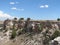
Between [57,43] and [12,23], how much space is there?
3701 centimetres

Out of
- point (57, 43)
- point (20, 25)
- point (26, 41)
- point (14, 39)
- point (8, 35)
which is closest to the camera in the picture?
point (57, 43)

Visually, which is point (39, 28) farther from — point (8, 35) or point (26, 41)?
point (8, 35)

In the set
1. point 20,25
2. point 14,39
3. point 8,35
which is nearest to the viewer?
point 14,39

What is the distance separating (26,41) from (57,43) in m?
23.5

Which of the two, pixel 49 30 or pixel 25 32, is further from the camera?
pixel 25 32

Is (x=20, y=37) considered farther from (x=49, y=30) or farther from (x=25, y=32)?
(x=49, y=30)

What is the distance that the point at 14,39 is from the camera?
48219 millimetres

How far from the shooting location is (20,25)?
54.9 m

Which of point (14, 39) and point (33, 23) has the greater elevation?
point (33, 23)

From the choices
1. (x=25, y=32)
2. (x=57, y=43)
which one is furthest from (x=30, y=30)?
(x=57, y=43)

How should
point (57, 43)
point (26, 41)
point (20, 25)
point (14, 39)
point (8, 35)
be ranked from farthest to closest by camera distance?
point (20, 25), point (8, 35), point (14, 39), point (26, 41), point (57, 43)

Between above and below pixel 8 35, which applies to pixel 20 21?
above

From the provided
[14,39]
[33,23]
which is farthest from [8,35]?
[33,23]

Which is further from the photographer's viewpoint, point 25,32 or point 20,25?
point 20,25
